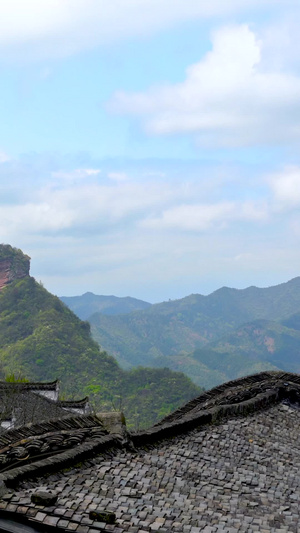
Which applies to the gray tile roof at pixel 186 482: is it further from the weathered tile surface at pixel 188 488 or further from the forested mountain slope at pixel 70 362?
the forested mountain slope at pixel 70 362

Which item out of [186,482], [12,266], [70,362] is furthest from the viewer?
[12,266]

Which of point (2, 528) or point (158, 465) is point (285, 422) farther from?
point (2, 528)

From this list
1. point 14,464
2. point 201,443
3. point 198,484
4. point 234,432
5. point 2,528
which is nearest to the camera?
point 2,528

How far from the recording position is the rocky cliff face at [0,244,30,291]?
100125 mm

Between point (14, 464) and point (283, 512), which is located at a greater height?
point (14, 464)

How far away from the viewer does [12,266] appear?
100 meters

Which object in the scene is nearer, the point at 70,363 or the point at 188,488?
the point at 188,488

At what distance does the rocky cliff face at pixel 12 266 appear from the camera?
100 meters

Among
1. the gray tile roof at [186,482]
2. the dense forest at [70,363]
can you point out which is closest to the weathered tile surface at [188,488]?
the gray tile roof at [186,482]

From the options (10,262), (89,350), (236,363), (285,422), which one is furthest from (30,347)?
(236,363)

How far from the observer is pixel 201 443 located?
704 cm

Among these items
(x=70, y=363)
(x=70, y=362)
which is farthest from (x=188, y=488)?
(x=70, y=362)

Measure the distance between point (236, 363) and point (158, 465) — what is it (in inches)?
6904

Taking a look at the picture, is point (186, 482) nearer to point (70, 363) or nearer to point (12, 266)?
point (70, 363)
